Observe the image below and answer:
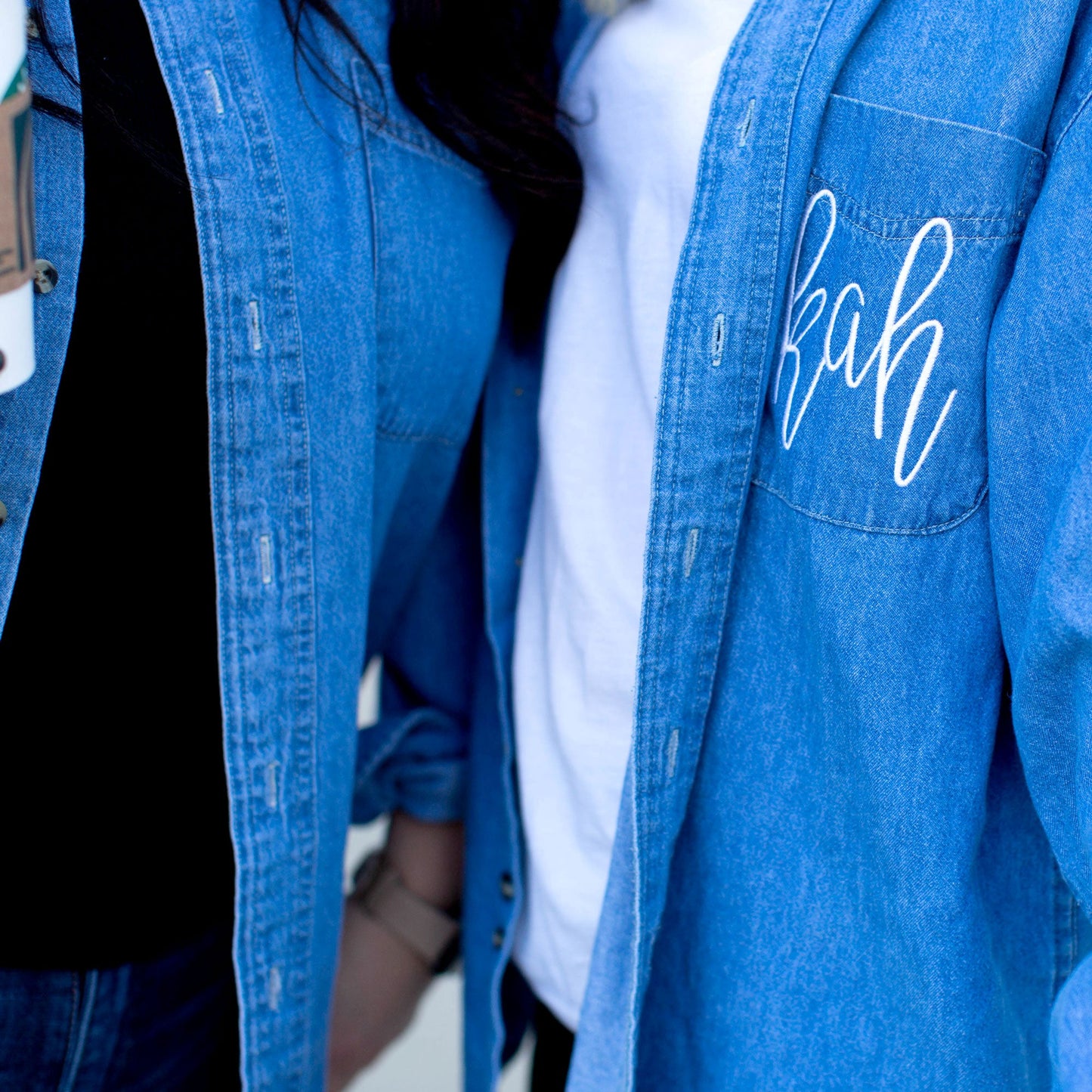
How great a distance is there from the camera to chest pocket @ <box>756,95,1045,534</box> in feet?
1.46

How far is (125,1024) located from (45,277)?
441mm

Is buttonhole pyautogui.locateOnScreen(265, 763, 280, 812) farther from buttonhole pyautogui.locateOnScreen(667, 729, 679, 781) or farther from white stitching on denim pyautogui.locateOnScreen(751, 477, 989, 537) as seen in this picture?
white stitching on denim pyautogui.locateOnScreen(751, 477, 989, 537)

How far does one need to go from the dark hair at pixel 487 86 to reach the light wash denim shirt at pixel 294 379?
1 cm

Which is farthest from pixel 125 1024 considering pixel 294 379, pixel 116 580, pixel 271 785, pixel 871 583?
pixel 871 583

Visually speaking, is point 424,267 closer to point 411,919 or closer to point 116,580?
point 116,580

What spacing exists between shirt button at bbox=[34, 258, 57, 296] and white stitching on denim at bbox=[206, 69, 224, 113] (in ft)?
0.41

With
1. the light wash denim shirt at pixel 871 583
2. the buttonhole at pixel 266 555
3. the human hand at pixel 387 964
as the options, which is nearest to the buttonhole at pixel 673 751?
the light wash denim shirt at pixel 871 583

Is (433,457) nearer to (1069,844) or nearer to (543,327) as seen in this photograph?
(543,327)

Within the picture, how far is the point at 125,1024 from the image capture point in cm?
63

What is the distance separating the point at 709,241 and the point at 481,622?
39 cm

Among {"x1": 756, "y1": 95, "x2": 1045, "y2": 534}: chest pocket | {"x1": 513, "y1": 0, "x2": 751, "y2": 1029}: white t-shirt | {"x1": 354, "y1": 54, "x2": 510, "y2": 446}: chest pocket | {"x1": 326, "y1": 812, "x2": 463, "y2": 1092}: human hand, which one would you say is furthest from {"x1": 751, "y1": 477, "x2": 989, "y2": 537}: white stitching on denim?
{"x1": 326, "y1": 812, "x2": 463, "y2": 1092}: human hand

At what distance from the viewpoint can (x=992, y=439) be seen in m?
0.44

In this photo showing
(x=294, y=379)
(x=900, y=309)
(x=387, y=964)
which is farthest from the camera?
(x=387, y=964)

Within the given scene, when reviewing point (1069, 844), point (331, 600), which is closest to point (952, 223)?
point (1069, 844)
